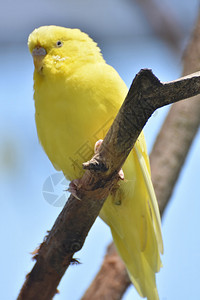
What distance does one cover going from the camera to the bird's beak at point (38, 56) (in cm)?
363

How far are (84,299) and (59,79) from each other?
2.01 meters

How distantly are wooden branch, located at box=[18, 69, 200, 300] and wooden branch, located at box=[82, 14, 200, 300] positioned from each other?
0.78 metres

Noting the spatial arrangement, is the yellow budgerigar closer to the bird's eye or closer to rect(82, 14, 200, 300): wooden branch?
the bird's eye

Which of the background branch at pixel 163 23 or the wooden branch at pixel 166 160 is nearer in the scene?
the wooden branch at pixel 166 160

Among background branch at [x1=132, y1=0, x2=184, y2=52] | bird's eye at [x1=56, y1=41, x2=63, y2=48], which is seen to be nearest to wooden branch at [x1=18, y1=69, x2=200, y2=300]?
bird's eye at [x1=56, y1=41, x2=63, y2=48]

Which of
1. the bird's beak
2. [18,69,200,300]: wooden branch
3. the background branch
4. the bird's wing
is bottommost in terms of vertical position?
[18,69,200,300]: wooden branch

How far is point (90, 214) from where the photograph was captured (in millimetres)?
3303

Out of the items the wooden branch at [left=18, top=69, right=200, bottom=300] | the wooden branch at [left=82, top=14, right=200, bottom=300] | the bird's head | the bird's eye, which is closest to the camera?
the wooden branch at [left=18, top=69, right=200, bottom=300]

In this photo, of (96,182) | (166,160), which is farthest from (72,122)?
(166,160)

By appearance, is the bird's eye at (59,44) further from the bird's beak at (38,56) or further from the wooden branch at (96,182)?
the wooden branch at (96,182)

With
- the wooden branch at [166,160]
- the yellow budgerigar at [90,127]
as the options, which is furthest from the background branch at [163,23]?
the yellow budgerigar at [90,127]

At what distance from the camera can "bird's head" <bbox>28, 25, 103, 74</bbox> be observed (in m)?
3.59

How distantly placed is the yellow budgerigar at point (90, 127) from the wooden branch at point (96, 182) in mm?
402

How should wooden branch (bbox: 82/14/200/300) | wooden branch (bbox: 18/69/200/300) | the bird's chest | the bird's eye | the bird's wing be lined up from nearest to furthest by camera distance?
wooden branch (bbox: 18/69/200/300) → the bird's chest → the bird's wing → the bird's eye → wooden branch (bbox: 82/14/200/300)
